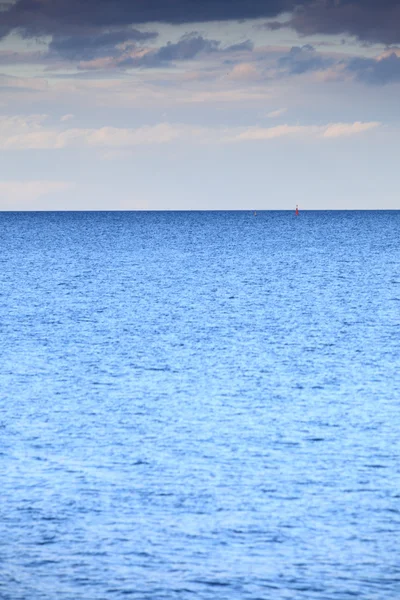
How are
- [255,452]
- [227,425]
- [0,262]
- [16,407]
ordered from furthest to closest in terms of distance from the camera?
[0,262]
[16,407]
[227,425]
[255,452]

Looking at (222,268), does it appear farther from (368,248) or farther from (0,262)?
(368,248)

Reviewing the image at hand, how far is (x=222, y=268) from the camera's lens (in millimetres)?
88938

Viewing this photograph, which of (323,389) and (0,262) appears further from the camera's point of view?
(0,262)

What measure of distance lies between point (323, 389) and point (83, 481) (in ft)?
39.9

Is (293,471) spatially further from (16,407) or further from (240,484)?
(16,407)

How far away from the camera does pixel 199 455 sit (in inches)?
836

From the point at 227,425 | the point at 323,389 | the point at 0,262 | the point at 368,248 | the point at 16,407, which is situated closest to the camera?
the point at 227,425

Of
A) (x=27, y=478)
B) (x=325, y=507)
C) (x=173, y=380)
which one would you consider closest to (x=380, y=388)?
(x=173, y=380)

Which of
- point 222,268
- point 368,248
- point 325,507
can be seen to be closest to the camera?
point 325,507

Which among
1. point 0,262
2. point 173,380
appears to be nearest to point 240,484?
point 173,380

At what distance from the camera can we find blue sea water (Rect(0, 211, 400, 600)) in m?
14.5

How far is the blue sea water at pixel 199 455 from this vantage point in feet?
47.7

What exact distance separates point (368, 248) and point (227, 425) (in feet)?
348

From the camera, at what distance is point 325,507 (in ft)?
57.7
